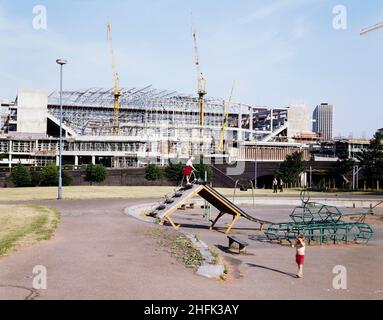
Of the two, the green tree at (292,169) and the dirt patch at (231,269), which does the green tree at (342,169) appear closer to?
the green tree at (292,169)

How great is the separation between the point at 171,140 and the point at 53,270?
110847 millimetres

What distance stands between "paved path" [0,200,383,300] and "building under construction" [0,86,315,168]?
304 feet

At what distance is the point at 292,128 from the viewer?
15300 centimetres

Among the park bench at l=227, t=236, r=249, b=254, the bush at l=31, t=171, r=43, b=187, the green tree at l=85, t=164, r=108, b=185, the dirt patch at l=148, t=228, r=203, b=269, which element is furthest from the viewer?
the green tree at l=85, t=164, r=108, b=185

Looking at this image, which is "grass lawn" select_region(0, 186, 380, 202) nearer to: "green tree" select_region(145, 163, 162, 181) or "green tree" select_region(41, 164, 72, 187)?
"green tree" select_region(41, 164, 72, 187)

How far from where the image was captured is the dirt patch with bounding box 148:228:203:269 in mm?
12592

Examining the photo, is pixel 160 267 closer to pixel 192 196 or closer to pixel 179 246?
pixel 179 246

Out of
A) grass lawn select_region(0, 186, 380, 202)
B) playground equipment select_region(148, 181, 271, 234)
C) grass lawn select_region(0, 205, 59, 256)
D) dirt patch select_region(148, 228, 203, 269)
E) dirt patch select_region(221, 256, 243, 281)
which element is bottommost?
grass lawn select_region(0, 186, 380, 202)

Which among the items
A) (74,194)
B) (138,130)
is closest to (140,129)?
(138,130)

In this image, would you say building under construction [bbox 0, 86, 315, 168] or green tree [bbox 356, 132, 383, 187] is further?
building under construction [bbox 0, 86, 315, 168]

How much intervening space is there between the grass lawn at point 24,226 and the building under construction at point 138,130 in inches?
3338

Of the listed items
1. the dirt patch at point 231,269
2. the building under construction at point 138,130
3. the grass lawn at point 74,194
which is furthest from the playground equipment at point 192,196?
the building under construction at point 138,130

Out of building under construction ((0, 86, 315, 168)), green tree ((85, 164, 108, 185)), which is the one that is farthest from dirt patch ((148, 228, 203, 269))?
building under construction ((0, 86, 315, 168))

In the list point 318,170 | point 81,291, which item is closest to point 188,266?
point 81,291
